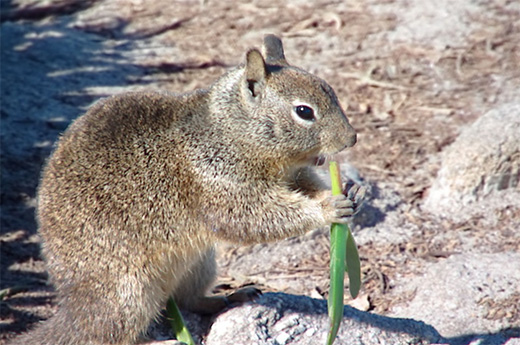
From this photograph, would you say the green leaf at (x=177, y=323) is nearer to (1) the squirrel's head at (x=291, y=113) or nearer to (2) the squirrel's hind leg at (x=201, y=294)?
(2) the squirrel's hind leg at (x=201, y=294)

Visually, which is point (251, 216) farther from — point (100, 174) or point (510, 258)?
point (510, 258)

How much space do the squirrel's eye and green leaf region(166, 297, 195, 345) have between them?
3.93 ft

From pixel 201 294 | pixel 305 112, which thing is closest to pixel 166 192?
pixel 201 294

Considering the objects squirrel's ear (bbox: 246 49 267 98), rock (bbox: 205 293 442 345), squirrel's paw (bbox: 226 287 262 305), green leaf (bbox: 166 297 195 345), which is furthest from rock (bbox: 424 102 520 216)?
green leaf (bbox: 166 297 195 345)

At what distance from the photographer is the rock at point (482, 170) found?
5312mm

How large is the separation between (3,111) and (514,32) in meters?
5.39

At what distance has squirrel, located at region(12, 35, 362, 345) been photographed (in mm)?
3602

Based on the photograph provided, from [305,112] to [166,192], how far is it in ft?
2.68

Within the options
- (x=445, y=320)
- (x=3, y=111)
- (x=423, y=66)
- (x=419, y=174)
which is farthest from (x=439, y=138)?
(x=3, y=111)

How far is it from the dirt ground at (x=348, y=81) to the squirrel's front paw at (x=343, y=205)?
1.21 metres

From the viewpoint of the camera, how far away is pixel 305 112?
11.9 ft

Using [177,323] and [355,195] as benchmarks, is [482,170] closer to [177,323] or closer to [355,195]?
[355,195]

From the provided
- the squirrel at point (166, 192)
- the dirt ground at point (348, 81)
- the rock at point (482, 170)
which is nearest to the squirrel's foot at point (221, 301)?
the squirrel at point (166, 192)

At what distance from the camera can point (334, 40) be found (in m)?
8.10
